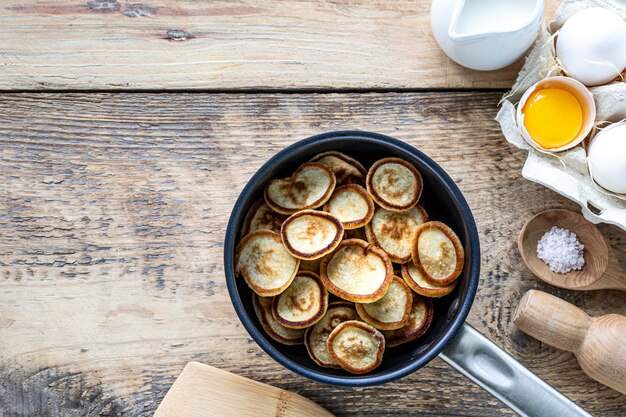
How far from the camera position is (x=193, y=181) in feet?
3.66

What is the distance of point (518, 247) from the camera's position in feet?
3.61

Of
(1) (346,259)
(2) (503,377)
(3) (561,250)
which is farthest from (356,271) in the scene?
(3) (561,250)

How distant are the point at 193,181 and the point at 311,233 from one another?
0.83 feet

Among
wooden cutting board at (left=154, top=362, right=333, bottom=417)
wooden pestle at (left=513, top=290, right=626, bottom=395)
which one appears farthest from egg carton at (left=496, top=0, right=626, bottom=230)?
wooden cutting board at (left=154, top=362, right=333, bottom=417)

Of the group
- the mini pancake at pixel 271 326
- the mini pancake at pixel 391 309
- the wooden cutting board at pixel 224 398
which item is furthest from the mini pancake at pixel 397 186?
the wooden cutting board at pixel 224 398

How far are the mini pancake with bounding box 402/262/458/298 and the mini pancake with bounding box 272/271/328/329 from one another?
124mm

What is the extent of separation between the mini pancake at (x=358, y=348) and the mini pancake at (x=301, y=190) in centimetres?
19

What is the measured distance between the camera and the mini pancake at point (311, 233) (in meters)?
0.96

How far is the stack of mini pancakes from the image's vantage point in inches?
38.1

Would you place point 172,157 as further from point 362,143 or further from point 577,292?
point 577,292

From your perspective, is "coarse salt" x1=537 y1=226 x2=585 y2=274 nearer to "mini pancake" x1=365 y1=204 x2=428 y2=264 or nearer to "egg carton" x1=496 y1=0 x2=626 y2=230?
"egg carton" x1=496 y1=0 x2=626 y2=230

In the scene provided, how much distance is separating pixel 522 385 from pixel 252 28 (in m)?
0.69

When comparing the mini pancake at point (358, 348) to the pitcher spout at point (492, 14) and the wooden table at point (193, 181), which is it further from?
the pitcher spout at point (492, 14)

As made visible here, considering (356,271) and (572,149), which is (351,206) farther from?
(572,149)
